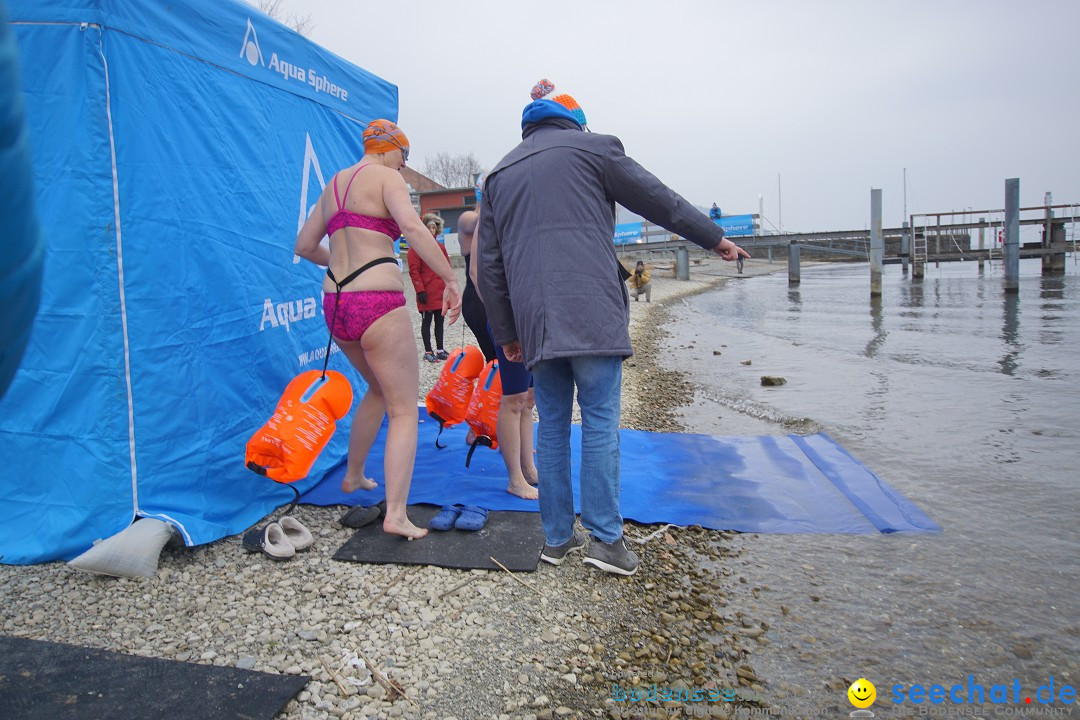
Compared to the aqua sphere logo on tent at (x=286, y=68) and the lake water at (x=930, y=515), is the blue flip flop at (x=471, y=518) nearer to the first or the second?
the lake water at (x=930, y=515)

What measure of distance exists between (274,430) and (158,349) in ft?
2.12

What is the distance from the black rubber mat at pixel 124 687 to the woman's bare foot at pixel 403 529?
1090 millimetres

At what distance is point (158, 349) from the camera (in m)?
3.27

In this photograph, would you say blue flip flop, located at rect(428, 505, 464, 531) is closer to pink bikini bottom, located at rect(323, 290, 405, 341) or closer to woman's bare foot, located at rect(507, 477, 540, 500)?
woman's bare foot, located at rect(507, 477, 540, 500)

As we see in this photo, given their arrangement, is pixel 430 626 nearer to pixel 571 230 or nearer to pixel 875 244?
pixel 571 230

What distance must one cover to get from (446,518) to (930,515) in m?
2.70

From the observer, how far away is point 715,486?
173 inches

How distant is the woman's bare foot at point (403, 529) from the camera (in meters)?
3.37

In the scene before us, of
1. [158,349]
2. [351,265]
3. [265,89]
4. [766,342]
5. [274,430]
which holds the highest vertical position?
[265,89]

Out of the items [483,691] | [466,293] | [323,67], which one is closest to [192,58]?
[323,67]

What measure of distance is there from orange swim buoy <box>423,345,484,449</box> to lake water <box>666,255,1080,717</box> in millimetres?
1754

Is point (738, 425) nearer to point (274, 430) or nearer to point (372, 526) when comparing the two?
point (372, 526)

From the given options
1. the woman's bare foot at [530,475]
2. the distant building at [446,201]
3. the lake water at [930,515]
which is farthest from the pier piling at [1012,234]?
A: the distant building at [446,201]

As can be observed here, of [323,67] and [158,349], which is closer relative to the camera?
[158,349]
